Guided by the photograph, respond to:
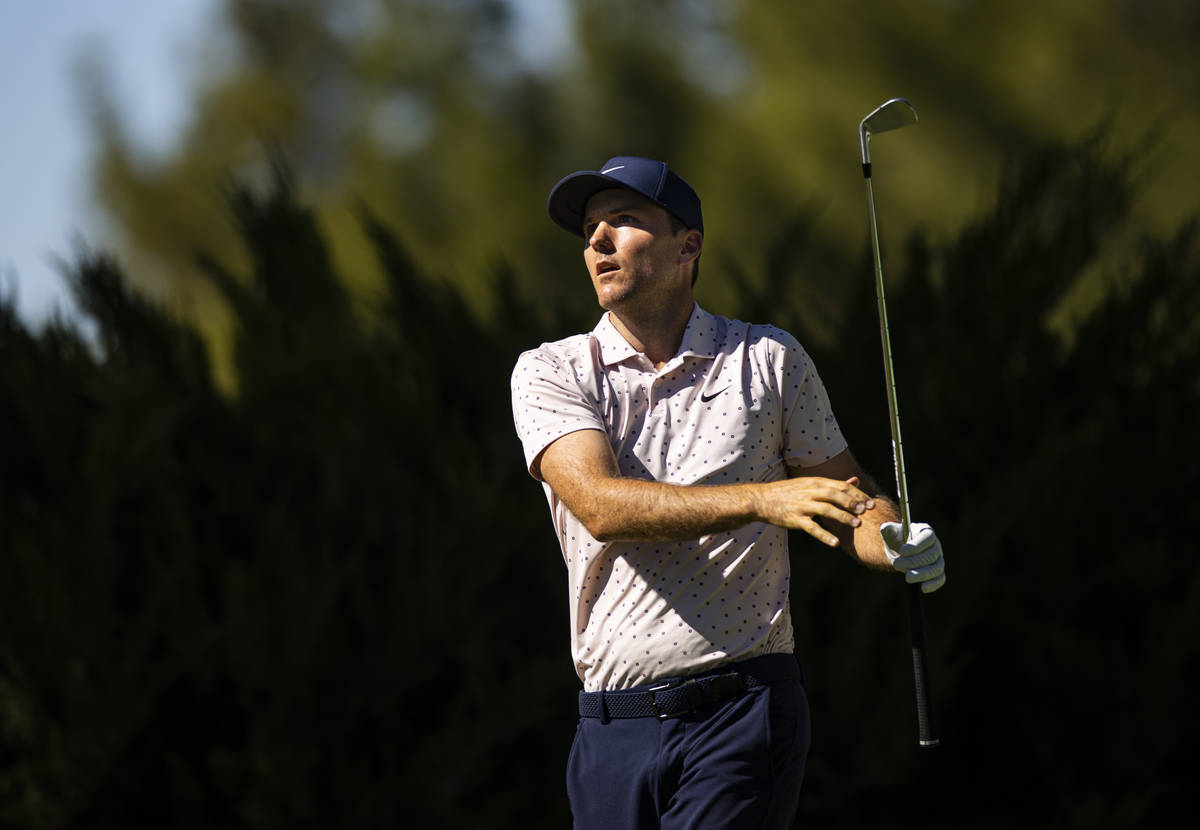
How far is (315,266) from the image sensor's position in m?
6.84

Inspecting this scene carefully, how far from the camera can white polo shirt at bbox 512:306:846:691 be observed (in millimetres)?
2910

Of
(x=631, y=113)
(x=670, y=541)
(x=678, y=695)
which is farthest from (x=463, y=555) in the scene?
(x=631, y=113)

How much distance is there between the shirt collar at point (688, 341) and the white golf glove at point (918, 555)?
22.6 inches

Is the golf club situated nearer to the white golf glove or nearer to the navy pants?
the white golf glove

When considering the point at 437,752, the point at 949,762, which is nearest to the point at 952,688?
the point at 949,762

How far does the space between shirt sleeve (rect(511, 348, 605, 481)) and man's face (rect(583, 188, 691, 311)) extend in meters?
0.17

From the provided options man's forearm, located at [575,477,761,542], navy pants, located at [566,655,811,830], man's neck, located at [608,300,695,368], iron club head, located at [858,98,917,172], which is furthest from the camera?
man's neck, located at [608,300,695,368]

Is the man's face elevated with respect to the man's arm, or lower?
elevated

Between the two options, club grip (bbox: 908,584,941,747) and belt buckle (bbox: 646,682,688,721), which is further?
belt buckle (bbox: 646,682,688,721)

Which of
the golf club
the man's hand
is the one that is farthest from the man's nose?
the man's hand

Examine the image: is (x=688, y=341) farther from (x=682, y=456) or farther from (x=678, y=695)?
(x=678, y=695)

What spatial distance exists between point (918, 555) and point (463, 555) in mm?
3473

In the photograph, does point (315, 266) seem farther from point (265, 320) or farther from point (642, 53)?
point (642, 53)

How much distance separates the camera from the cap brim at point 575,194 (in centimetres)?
298
